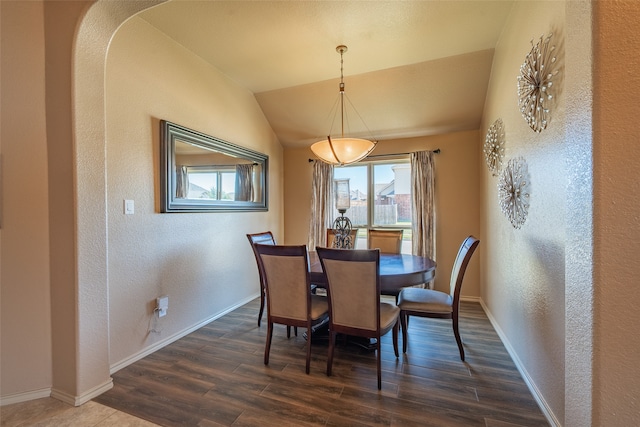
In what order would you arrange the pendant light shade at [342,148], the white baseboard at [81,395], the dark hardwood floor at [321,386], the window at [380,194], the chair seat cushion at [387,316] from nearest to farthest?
the dark hardwood floor at [321,386] → the white baseboard at [81,395] → the chair seat cushion at [387,316] → the pendant light shade at [342,148] → the window at [380,194]

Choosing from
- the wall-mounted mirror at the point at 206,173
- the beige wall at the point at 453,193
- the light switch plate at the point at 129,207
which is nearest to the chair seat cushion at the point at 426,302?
the beige wall at the point at 453,193

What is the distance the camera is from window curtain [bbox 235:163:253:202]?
11.7ft

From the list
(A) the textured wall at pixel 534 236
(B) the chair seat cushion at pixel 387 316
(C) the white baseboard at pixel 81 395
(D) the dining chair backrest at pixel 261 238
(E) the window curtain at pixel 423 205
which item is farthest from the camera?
(E) the window curtain at pixel 423 205

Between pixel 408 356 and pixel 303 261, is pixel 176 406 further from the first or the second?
pixel 408 356

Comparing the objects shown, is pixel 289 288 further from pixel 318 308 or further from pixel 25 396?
pixel 25 396

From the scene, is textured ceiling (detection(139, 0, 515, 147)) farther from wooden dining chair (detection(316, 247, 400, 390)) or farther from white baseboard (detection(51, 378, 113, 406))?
white baseboard (detection(51, 378, 113, 406))

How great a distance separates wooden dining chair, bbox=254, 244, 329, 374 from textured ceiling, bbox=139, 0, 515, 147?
6.55ft

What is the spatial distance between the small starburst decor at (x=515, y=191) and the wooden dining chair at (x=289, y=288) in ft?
5.57

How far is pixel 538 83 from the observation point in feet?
5.66

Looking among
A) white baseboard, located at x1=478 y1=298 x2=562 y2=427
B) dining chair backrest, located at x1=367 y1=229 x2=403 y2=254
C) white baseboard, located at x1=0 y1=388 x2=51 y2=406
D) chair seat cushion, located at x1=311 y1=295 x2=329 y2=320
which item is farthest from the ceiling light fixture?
white baseboard, located at x1=0 y1=388 x2=51 y2=406

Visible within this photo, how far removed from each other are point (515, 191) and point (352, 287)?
61.8 inches

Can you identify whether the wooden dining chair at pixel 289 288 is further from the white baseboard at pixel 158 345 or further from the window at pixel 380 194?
the window at pixel 380 194

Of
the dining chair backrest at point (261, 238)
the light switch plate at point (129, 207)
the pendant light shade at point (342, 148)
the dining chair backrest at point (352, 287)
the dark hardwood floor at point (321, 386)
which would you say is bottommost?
the dark hardwood floor at point (321, 386)

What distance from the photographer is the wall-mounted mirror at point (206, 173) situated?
101 inches
